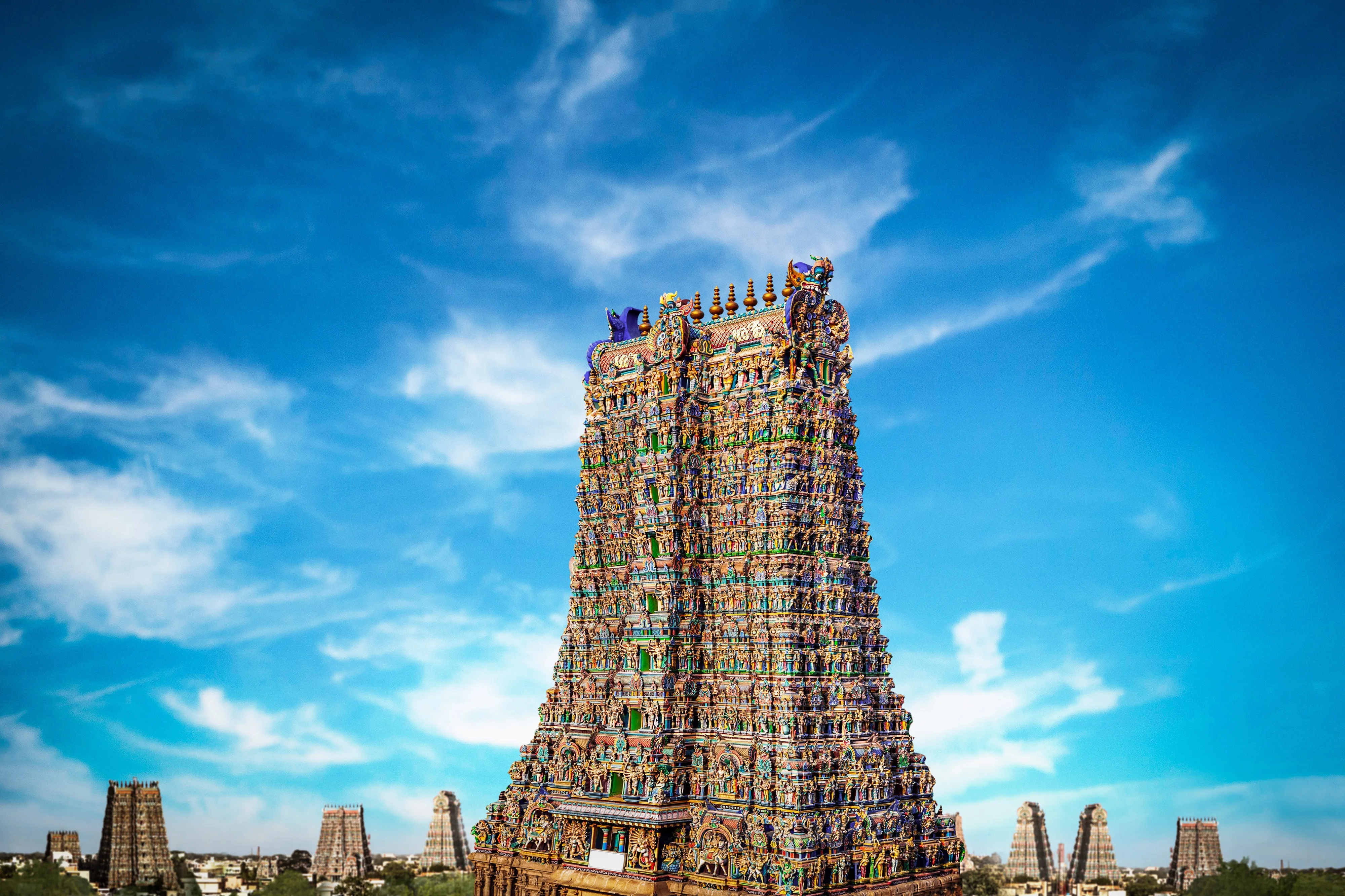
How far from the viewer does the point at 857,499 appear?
30.3m

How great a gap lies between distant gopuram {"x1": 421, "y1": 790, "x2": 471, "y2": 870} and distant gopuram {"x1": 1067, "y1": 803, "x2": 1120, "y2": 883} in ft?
120

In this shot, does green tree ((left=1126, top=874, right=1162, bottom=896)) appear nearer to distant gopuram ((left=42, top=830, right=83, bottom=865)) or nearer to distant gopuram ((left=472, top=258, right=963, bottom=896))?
distant gopuram ((left=472, top=258, right=963, bottom=896))

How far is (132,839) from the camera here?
55281mm

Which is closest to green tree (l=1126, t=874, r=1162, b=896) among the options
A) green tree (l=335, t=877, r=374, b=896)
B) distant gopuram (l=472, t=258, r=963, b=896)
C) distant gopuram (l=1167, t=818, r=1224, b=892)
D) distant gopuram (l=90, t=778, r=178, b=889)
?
distant gopuram (l=1167, t=818, r=1224, b=892)

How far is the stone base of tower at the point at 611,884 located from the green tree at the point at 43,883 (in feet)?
65.4

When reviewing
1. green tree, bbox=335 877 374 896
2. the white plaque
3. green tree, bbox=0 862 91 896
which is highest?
the white plaque

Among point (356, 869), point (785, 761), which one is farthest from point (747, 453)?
point (356, 869)

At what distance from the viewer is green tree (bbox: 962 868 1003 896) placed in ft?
193

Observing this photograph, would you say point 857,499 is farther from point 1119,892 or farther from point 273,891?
point 1119,892

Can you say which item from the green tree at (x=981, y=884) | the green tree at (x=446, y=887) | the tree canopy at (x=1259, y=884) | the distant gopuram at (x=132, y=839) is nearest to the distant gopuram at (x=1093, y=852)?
the green tree at (x=981, y=884)

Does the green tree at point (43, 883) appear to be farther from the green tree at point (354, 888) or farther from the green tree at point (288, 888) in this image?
the green tree at point (354, 888)

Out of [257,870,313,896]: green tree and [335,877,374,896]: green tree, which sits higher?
[257,870,313,896]: green tree

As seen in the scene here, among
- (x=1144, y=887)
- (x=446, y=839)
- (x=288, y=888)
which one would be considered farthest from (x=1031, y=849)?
(x=288, y=888)

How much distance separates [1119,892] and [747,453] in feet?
149
